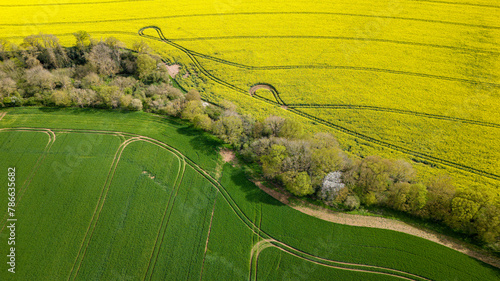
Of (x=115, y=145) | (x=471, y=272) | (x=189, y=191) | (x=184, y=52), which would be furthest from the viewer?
(x=184, y=52)

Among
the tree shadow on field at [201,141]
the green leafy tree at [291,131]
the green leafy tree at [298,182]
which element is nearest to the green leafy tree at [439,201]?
the green leafy tree at [298,182]

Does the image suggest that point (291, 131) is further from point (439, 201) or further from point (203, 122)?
point (439, 201)

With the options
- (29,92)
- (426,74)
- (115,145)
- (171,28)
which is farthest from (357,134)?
(29,92)

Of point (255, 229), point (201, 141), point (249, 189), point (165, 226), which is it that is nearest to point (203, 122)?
point (201, 141)

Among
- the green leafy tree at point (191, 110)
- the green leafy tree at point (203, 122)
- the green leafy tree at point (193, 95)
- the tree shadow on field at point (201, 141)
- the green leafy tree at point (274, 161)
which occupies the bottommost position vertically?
the green leafy tree at point (274, 161)

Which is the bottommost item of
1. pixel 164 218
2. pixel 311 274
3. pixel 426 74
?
pixel 311 274

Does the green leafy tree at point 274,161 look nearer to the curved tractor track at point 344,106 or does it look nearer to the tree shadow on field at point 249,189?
the tree shadow on field at point 249,189

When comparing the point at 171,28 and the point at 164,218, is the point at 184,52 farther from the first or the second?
the point at 164,218

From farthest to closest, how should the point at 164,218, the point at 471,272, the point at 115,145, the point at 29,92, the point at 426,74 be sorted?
the point at 426,74, the point at 29,92, the point at 115,145, the point at 164,218, the point at 471,272
